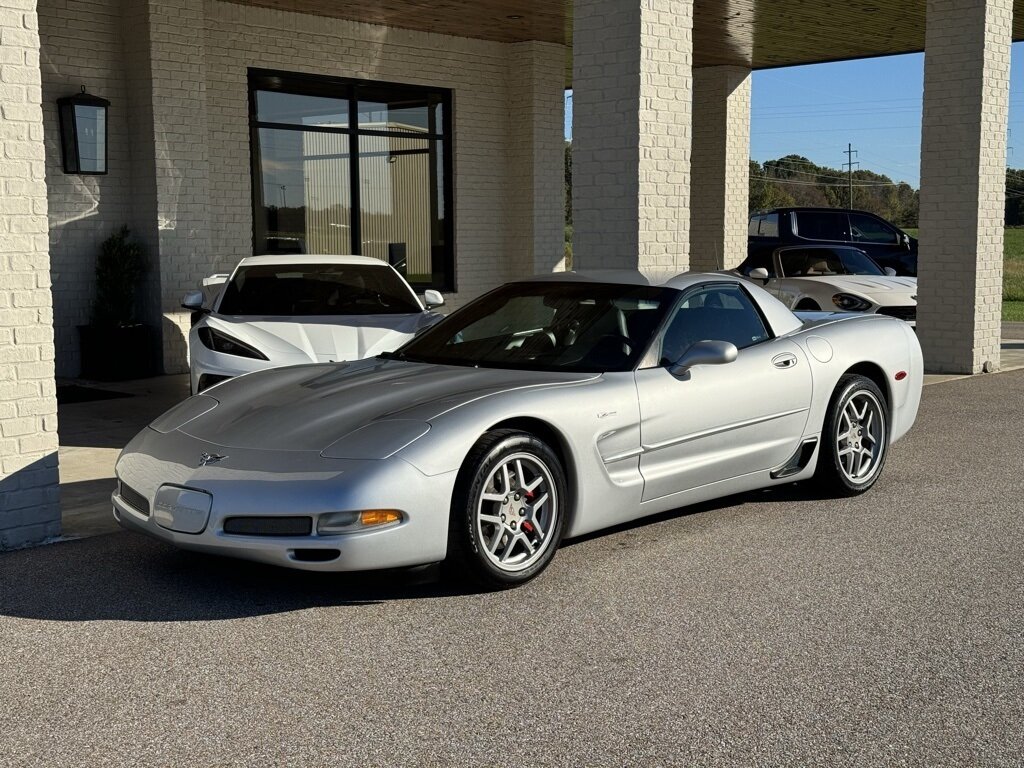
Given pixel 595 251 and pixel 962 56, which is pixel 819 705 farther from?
pixel 962 56

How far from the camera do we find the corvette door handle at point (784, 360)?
6463 mm

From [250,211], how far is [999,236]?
8853 millimetres

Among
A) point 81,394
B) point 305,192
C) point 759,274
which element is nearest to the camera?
point 81,394

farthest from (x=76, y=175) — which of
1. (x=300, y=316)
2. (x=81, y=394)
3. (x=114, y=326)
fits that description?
(x=300, y=316)

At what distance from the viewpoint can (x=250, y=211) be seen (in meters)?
15.0

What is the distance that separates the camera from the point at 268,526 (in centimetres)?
474

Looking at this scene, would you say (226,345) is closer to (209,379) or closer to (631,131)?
(209,379)

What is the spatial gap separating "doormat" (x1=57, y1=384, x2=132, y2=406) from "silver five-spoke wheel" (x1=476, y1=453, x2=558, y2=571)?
7441 millimetres

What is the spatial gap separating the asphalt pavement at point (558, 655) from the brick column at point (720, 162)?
14.7m

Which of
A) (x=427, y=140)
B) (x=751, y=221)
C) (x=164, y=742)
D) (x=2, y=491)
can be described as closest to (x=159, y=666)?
(x=164, y=742)

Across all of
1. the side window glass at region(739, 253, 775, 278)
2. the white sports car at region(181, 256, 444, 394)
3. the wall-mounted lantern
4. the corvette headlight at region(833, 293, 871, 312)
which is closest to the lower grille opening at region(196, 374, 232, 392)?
the white sports car at region(181, 256, 444, 394)

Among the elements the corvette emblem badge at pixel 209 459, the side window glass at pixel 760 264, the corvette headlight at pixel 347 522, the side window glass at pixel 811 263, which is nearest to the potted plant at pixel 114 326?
the side window glass at pixel 760 264

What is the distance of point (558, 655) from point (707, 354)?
196 cm

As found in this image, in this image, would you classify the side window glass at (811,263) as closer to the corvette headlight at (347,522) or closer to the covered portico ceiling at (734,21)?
the covered portico ceiling at (734,21)
